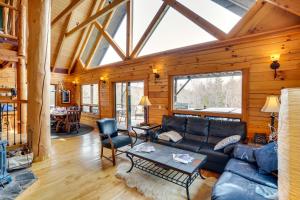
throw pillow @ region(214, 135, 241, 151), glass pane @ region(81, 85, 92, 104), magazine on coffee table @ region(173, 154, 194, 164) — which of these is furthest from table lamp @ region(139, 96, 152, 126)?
glass pane @ region(81, 85, 92, 104)

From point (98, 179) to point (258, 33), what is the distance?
4306 mm

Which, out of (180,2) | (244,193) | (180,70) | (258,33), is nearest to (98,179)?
(244,193)

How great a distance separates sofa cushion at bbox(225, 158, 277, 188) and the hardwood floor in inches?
32.2

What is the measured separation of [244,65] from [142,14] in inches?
146

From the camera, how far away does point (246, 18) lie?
11.6ft

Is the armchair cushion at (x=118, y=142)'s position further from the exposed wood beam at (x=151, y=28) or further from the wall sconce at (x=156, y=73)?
the exposed wood beam at (x=151, y=28)

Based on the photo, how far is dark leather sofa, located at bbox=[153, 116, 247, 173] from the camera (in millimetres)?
3094

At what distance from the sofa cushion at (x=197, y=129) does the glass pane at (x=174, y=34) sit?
2.09 m

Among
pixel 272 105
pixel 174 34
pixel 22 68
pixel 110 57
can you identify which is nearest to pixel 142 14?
pixel 174 34

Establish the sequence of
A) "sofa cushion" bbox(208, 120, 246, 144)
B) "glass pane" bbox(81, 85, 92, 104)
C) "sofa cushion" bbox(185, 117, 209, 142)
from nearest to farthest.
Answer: "sofa cushion" bbox(208, 120, 246, 144) < "sofa cushion" bbox(185, 117, 209, 142) < "glass pane" bbox(81, 85, 92, 104)

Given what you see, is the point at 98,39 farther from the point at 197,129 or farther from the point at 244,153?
the point at 244,153

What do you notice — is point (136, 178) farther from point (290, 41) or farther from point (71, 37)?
point (71, 37)

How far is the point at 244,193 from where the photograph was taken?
1.78 m

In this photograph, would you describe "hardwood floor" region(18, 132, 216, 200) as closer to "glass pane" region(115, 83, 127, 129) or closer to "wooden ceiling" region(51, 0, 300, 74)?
"glass pane" region(115, 83, 127, 129)
